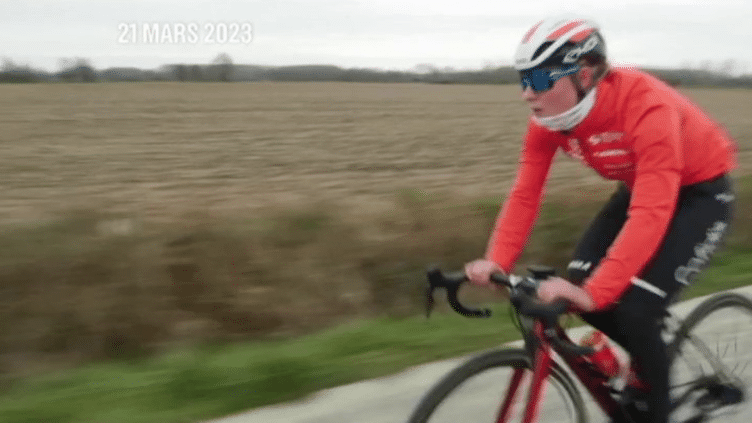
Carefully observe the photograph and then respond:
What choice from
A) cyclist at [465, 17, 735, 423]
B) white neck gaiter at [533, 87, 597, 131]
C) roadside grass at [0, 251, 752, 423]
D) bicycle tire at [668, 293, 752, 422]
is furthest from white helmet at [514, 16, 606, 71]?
roadside grass at [0, 251, 752, 423]

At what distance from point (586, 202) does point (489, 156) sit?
984cm

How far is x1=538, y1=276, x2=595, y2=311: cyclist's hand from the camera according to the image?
7.77 feet

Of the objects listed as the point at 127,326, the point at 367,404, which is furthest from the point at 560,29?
the point at 127,326

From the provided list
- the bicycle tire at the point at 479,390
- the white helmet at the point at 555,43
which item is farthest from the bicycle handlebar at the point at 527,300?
the white helmet at the point at 555,43

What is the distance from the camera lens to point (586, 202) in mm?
8047

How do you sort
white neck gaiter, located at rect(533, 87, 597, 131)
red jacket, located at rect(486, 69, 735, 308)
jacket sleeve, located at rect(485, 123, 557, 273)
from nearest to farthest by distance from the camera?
red jacket, located at rect(486, 69, 735, 308) → white neck gaiter, located at rect(533, 87, 597, 131) → jacket sleeve, located at rect(485, 123, 557, 273)

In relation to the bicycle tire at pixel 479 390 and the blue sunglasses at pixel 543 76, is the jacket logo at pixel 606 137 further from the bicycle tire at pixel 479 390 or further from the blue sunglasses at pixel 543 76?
the bicycle tire at pixel 479 390

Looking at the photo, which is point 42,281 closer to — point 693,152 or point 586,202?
point 693,152

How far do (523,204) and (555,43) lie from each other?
63 cm

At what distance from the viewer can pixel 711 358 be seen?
340cm

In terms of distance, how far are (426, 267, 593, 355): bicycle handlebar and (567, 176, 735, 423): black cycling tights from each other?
310mm

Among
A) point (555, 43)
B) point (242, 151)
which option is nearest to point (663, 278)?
point (555, 43)

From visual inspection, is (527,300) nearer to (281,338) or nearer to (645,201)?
(645,201)

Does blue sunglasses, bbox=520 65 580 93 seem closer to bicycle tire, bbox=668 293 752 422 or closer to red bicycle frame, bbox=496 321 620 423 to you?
red bicycle frame, bbox=496 321 620 423
